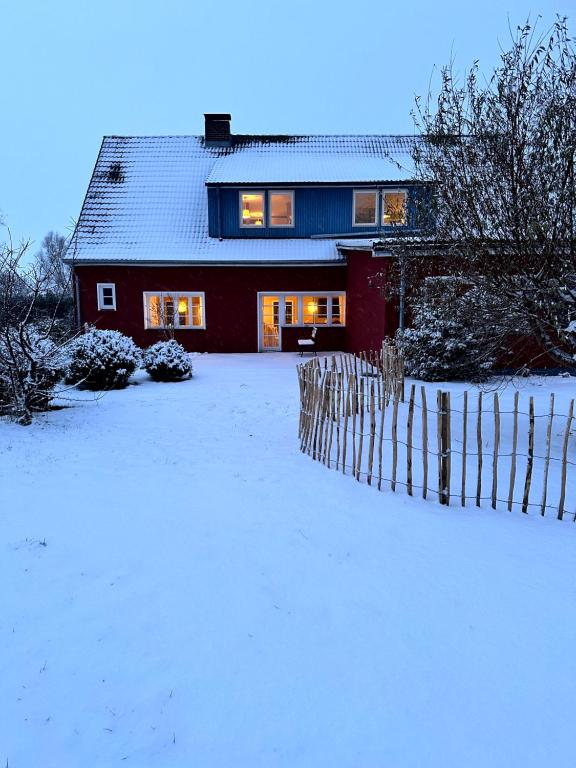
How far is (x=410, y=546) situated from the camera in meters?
4.90

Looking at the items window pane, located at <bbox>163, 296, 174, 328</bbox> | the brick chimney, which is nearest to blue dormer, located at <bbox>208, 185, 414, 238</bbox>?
window pane, located at <bbox>163, 296, 174, 328</bbox>

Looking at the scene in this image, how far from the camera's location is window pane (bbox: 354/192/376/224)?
19556 mm

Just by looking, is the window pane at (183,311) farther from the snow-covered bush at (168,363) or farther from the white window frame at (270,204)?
the snow-covered bush at (168,363)

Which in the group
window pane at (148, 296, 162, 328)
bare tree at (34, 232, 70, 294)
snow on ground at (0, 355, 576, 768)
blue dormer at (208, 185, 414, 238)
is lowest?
snow on ground at (0, 355, 576, 768)

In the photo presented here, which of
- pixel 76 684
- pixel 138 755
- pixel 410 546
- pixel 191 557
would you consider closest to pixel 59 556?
pixel 191 557

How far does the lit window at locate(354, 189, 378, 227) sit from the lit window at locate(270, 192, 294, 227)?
2.22 meters

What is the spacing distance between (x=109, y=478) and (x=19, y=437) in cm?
272

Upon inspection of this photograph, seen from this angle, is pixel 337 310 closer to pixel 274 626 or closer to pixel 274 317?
pixel 274 317

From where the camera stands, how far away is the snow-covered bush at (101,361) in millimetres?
12984

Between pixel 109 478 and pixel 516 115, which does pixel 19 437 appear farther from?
pixel 516 115

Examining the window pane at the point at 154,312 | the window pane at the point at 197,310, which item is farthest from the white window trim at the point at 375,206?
the window pane at the point at 154,312

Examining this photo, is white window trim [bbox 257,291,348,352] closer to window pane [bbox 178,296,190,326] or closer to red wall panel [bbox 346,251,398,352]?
red wall panel [bbox 346,251,398,352]

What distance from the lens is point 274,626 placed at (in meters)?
3.74

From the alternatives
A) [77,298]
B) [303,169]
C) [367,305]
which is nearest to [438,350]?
[367,305]
